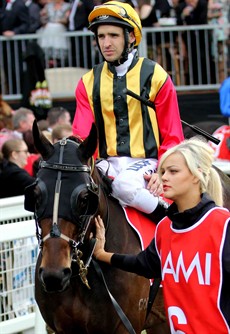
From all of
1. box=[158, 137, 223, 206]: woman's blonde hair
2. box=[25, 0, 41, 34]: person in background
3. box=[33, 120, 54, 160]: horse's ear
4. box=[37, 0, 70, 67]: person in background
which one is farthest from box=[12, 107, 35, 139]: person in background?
box=[158, 137, 223, 206]: woman's blonde hair

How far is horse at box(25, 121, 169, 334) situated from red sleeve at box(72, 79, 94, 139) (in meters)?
0.40

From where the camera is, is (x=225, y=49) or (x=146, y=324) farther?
(x=225, y=49)

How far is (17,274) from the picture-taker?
23.4 ft

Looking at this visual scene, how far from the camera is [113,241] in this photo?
5.36 m

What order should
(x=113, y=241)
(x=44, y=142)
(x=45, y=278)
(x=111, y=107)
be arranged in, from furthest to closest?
(x=111, y=107)
(x=113, y=241)
(x=44, y=142)
(x=45, y=278)

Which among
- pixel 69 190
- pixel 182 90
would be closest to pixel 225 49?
pixel 182 90

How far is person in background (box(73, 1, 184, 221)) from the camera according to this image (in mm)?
5586

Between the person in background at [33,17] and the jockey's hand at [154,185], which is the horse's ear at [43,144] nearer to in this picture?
the jockey's hand at [154,185]

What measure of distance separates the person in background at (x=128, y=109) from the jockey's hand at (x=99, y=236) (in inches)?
15.2

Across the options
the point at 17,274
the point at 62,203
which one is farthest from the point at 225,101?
the point at 62,203

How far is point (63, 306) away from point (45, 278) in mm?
578

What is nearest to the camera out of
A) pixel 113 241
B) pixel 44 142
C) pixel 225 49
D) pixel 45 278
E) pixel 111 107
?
pixel 45 278

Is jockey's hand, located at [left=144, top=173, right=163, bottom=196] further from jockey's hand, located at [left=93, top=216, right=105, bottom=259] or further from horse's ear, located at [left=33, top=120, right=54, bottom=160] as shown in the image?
horse's ear, located at [left=33, top=120, right=54, bottom=160]

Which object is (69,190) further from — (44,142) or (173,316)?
(173,316)
